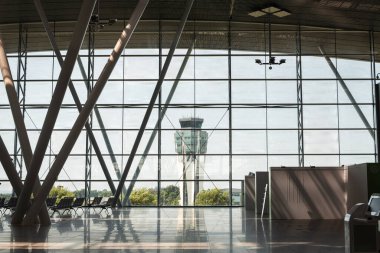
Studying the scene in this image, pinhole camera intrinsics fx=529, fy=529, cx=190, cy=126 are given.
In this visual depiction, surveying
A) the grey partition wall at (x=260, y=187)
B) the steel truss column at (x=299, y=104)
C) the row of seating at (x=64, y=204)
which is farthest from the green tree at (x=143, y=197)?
the steel truss column at (x=299, y=104)

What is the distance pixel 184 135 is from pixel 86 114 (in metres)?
13.6

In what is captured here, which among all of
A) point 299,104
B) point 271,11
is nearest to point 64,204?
point 271,11

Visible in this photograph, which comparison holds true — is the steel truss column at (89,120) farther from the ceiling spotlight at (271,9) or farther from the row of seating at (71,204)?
the ceiling spotlight at (271,9)

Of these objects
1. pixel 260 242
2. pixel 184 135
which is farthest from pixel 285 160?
pixel 260 242

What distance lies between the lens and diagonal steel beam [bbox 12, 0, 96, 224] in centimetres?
1446

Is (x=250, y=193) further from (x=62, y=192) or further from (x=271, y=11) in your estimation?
(x=62, y=192)

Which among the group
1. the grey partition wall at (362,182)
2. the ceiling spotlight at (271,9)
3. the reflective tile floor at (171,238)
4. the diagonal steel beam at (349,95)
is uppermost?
the ceiling spotlight at (271,9)

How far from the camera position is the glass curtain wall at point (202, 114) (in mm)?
29016

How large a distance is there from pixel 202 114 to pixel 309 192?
10630mm

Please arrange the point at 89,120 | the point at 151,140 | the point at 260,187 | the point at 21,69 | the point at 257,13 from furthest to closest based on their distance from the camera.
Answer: the point at 21,69 < the point at 151,140 < the point at 89,120 < the point at 257,13 < the point at 260,187

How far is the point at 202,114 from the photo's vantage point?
29469 millimetres

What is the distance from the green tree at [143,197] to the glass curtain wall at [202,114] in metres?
0.06

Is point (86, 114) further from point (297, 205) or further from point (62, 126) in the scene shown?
point (62, 126)

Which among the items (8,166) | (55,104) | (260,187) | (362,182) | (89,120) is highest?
(89,120)
